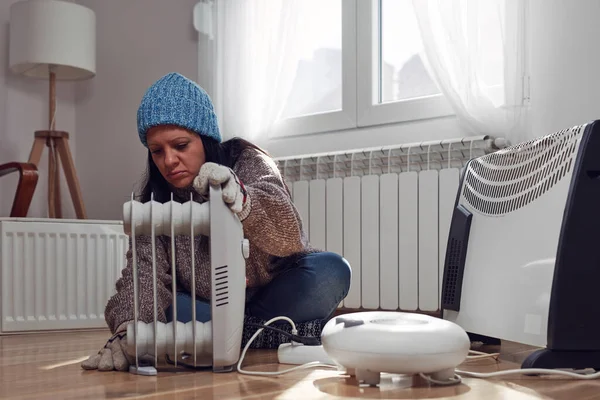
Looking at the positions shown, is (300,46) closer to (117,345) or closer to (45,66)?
(45,66)

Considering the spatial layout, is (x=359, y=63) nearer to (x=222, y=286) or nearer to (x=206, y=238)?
(x=206, y=238)

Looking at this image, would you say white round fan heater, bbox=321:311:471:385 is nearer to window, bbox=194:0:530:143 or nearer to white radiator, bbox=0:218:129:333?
window, bbox=194:0:530:143

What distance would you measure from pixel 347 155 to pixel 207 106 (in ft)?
3.14

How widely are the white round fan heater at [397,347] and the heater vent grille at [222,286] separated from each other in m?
0.21

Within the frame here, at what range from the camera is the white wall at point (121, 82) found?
327 cm

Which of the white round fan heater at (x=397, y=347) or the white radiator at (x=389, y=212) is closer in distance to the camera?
the white round fan heater at (x=397, y=347)

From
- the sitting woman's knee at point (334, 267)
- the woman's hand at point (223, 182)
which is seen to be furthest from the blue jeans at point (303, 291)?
the woman's hand at point (223, 182)

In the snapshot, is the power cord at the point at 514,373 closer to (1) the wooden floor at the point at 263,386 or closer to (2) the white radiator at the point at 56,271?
(1) the wooden floor at the point at 263,386

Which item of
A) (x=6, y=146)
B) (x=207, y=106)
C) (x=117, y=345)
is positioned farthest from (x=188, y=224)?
(x=6, y=146)

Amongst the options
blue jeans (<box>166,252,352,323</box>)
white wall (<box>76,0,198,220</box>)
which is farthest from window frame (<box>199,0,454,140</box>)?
blue jeans (<box>166,252,352,323</box>)

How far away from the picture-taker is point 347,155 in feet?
8.38

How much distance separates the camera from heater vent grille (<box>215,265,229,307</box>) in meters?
1.31

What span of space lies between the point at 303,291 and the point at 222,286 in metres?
0.51

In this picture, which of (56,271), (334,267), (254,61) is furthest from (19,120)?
(334,267)
